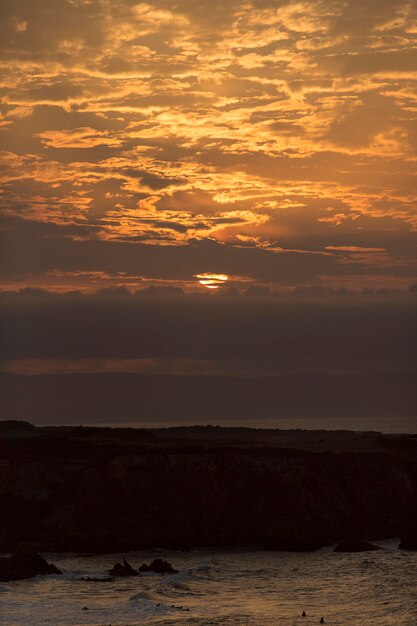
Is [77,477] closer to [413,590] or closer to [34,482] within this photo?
[34,482]

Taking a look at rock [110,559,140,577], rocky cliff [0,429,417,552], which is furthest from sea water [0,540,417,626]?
rocky cliff [0,429,417,552]

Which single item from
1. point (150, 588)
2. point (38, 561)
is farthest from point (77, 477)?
point (150, 588)

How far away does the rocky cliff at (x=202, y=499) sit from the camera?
66000 mm

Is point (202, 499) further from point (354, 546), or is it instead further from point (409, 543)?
point (409, 543)

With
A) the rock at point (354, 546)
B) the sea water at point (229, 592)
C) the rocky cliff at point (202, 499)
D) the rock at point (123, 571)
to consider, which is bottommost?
the sea water at point (229, 592)

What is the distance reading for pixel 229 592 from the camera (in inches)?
1996

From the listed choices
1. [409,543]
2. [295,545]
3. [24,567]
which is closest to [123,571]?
[24,567]

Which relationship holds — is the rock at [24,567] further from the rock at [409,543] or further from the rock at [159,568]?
the rock at [409,543]

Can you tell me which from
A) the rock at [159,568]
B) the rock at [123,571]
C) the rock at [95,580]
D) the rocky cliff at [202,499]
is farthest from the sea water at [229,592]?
the rocky cliff at [202,499]

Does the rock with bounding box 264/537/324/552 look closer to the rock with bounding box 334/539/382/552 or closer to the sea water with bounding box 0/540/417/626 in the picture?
the sea water with bounding box 0/540/417/626

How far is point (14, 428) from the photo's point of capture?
5271 inches

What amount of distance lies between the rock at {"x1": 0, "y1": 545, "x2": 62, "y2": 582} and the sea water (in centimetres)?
68

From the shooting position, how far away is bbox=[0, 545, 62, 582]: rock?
5338 cm

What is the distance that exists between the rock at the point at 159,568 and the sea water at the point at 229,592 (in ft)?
1.90
